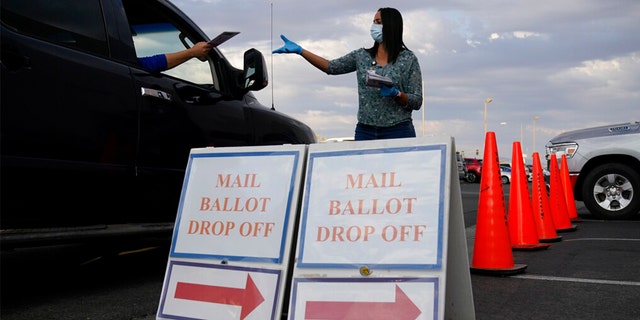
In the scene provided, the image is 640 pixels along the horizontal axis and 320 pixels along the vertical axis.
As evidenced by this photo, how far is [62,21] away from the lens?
3900 millimetres

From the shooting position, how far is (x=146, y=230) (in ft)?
14.0

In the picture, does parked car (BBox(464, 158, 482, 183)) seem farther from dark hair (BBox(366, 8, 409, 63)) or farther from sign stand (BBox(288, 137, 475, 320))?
sign stand (BBox(288, 137, 475, 320))

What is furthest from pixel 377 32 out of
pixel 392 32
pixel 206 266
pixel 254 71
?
pixel 206 266

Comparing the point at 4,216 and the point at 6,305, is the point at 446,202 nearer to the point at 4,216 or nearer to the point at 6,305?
the point at 4,216

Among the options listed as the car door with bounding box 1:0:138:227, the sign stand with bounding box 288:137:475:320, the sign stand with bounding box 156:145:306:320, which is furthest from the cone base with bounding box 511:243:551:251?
the sign stand with bounding box 156:145:306:320

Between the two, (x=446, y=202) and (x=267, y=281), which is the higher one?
(x=446, y=202)

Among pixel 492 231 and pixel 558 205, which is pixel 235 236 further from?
pixel 558 205

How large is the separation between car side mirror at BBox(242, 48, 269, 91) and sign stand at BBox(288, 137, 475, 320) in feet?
6.82

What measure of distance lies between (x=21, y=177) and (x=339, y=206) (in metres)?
1.70

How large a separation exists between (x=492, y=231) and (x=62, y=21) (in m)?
3.30

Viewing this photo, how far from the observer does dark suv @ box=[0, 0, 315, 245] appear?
136 inches

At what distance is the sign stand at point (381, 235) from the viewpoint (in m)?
2.64

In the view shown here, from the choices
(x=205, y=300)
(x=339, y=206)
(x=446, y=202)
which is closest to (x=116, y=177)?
(x=205, y=300)

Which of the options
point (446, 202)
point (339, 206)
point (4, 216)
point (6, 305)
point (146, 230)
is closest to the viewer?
point (446, 202)
